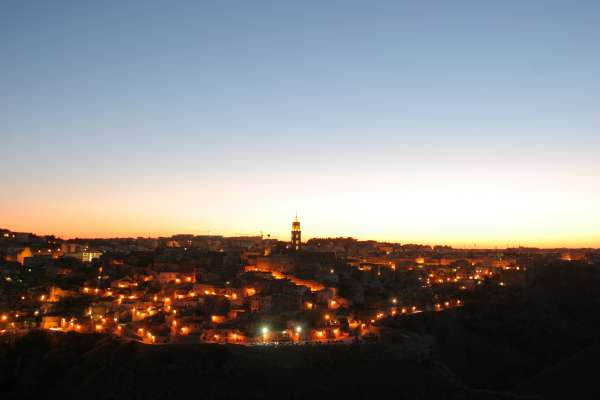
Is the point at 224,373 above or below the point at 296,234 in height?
below

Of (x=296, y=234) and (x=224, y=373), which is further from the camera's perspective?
(x=296, y=234)

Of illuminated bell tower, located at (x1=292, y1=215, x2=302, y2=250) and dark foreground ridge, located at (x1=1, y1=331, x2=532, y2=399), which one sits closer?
dark foreground ridge, located at (x1=1, y1=331, x2=532, y2=399)

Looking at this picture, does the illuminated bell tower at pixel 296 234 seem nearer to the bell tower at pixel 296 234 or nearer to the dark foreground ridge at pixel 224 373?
the bell tower at pixel 296 234

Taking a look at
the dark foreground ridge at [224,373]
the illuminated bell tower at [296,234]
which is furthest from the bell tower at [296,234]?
the dark foreground ridge at [224,373]

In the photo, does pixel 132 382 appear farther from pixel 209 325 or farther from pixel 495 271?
pixel 495 271

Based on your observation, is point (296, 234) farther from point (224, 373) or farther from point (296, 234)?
point (224, 373)

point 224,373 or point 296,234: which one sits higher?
point 296,234

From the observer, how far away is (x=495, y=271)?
10338 centimetres

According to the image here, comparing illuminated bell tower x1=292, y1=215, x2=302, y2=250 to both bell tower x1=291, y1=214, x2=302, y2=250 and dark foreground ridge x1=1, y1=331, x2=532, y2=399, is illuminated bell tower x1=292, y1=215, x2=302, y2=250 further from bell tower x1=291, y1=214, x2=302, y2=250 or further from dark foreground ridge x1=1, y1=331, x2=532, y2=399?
dark foreground ridge x1=1, y1=331, x2=532, y2=399

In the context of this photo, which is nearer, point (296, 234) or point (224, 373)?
point (224, 373)

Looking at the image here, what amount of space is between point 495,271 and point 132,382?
273 ft

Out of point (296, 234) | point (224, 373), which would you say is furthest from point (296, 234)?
point (224, 373)

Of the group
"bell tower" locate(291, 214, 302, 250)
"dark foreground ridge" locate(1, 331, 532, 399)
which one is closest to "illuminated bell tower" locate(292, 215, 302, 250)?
"bell tower" locate(291, 214, 302, 250)

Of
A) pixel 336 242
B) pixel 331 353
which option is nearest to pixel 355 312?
pixel 331 353
